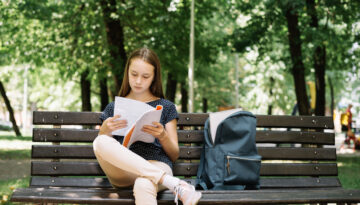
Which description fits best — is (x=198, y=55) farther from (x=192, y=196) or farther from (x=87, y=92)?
(x=192, y=196)

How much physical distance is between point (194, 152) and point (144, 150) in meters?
0.59

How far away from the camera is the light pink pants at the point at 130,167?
124 inches

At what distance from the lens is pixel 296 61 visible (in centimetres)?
1300

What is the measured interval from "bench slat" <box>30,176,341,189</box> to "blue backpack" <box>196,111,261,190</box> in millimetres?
397

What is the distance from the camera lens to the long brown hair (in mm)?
3801

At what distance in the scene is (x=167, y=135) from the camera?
3627 mm

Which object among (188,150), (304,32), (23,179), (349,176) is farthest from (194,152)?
(304,32)

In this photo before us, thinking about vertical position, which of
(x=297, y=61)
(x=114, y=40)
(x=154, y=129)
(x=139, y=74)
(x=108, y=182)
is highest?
(x=114, y=40)

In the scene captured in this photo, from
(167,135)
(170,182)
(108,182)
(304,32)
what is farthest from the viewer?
(304,32)

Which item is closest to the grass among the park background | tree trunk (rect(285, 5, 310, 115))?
the park background

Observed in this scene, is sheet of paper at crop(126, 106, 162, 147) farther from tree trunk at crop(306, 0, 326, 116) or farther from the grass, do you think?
tree trunk at crop(306, 0, 326, 116)

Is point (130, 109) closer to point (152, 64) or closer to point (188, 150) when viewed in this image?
point (152, 64)

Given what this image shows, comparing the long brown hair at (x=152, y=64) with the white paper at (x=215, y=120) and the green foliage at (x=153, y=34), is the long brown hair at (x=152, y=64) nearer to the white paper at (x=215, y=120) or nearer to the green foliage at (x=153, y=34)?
the white paper at (x=215, y=120)

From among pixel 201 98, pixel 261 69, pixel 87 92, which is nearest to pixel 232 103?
pixel 201 98
